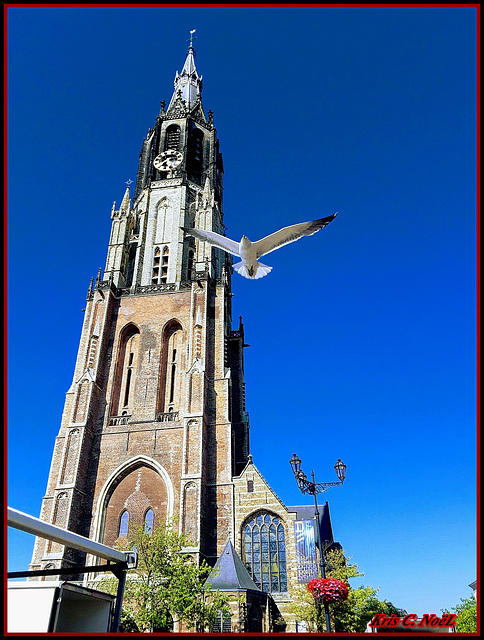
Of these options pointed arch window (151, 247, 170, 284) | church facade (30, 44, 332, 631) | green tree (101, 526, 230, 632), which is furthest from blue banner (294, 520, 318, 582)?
pointed arch window (151, 247, 170, 284)

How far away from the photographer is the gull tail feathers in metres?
11.4

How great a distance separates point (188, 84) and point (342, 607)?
54.6m

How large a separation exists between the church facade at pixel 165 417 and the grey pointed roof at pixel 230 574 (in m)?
1.33

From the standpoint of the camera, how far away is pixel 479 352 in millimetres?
4320

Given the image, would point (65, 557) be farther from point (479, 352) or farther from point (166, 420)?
point (479, 352)

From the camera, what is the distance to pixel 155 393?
103 feet

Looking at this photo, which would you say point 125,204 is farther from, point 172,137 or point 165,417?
point 165,417

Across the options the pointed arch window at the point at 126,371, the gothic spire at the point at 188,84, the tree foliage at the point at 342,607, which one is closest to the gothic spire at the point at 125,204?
the pointed arch window at the point at 126,371

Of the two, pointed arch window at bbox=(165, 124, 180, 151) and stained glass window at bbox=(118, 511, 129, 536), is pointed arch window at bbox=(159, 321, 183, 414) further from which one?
pointed arch window at bbox=(165, 124, 180, 151)

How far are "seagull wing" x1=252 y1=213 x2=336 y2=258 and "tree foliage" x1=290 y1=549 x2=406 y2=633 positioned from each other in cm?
1522

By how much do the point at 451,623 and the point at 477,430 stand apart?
622cm

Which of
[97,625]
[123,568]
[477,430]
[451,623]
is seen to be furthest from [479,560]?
[97,625]

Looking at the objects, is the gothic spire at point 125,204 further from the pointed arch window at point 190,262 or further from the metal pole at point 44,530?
the metal pole at point 44,530

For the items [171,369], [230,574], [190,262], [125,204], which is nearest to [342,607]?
[230,574]
